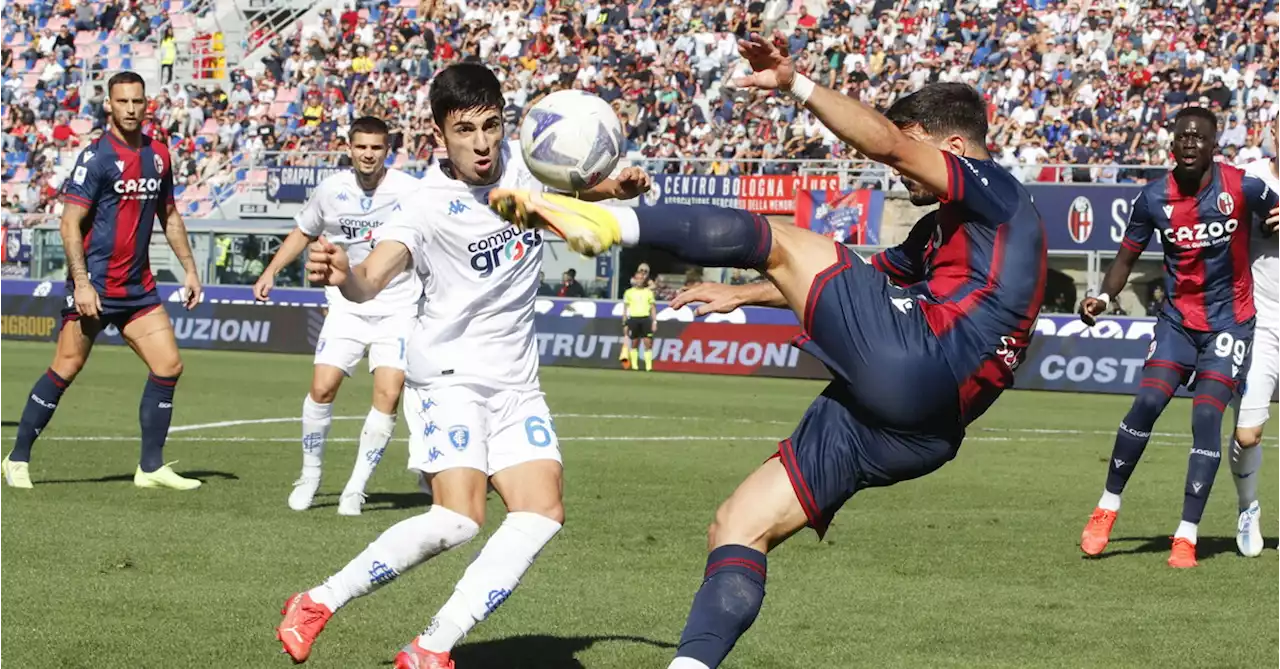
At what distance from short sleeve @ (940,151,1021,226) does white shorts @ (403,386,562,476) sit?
187 centimetres

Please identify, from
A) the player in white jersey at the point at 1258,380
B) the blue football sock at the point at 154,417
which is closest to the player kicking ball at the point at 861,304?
the player in white jersey at the point at 1258,380

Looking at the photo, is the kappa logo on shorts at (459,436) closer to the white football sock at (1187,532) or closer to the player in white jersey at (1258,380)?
the white football sock at (1187,532)

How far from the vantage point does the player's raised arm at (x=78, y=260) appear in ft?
35.8

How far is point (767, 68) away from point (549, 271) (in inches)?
1023

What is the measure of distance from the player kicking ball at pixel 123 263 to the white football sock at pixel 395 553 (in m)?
5.63

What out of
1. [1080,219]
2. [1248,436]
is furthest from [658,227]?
[1080,219]

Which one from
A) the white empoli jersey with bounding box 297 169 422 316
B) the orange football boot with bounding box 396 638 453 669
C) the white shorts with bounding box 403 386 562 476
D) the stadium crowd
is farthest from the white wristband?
the stadium crowd

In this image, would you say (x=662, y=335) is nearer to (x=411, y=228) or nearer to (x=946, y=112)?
(x=411, y=228)

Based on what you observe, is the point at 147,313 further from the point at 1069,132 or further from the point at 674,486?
the point at 1069,132

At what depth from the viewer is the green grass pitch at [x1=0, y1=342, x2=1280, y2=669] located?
21.5 feet

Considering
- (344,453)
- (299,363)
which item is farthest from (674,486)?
(299,363)

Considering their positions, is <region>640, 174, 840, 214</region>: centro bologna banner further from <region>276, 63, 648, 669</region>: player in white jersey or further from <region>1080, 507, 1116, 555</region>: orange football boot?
<region>276, 63, 648, 669</region>: player in white jersey

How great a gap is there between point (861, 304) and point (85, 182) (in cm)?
761

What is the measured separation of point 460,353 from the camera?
6.30 metres
